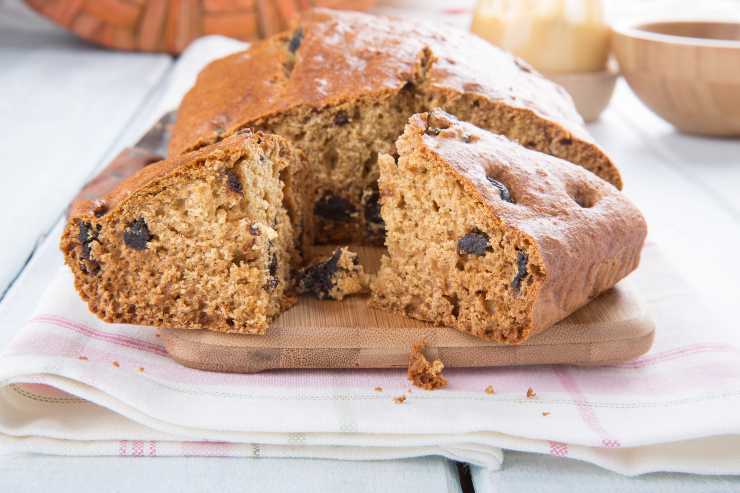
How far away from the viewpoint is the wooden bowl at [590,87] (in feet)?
12.6

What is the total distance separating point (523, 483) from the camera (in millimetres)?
1761

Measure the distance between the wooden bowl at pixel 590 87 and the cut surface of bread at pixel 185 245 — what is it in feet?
7.11

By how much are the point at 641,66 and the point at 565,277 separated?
2015 millimetres

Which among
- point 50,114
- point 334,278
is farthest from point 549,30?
point 50,114

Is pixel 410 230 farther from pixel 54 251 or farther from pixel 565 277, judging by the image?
pixel 54 251

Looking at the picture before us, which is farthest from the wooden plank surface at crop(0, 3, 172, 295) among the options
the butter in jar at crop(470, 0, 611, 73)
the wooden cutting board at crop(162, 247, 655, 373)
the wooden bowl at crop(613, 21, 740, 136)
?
the wooden bowl at crop(613, 21, 740, 136)

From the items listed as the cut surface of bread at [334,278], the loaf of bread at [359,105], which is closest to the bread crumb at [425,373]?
the cut surface of bread at [334,278]

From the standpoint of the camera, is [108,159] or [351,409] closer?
[351,409]

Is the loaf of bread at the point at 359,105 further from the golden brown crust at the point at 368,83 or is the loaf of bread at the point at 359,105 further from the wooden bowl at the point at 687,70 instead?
the wooden bowl at the point at 687,70

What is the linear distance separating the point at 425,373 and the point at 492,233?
0.37 metres

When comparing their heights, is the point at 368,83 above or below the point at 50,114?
above

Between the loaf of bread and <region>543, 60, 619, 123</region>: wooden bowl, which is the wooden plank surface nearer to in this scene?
the loaf of bread

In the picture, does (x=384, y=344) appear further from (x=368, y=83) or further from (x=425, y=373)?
(x=368, y=83)

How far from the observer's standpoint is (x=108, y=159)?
3508 mm
